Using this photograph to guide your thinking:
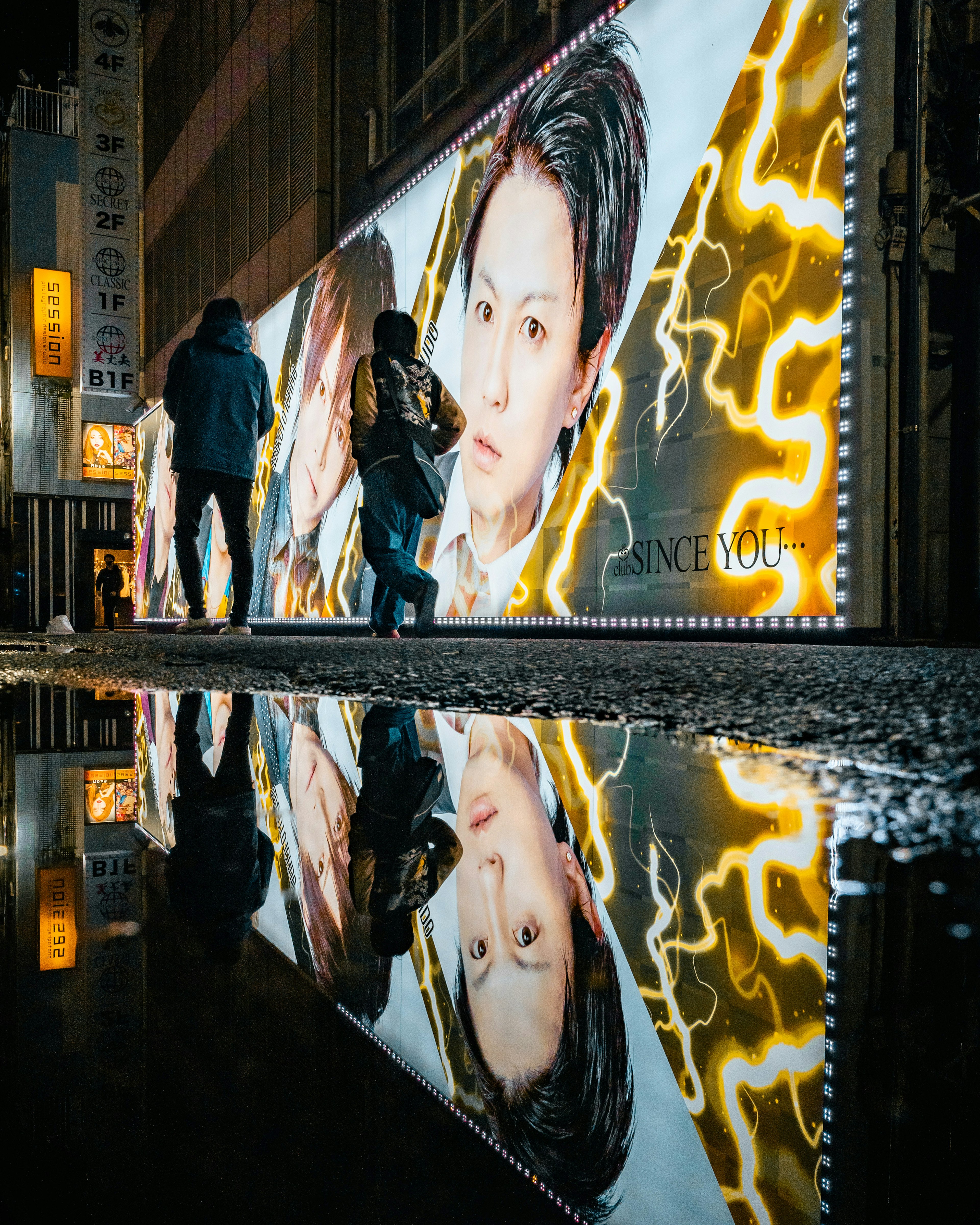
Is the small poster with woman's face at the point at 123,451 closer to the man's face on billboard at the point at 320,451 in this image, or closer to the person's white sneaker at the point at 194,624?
the man's face on billboard at the point at 320,451

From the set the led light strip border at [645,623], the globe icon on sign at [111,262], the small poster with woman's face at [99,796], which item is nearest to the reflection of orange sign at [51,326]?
the globe icon on sign at [111,262]

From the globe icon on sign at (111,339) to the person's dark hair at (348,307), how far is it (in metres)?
7.50

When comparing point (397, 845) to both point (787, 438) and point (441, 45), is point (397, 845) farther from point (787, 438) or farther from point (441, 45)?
point (441, 45)

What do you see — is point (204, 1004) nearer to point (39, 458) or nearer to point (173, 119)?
point (173, 119)

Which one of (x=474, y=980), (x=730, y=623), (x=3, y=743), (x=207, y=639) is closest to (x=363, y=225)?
(x=207, y=639)

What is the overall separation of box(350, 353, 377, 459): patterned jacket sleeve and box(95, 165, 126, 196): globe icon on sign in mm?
12750

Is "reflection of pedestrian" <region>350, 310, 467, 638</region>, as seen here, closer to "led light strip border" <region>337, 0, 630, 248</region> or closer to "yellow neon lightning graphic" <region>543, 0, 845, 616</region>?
"yellow neon lightning graphic" <region>543, 0, 845, 616</region>

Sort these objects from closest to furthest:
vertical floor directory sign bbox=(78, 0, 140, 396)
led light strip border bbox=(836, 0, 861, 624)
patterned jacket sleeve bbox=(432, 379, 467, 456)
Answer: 1. led light strip border bbox=(836, 0, 861, 624)
2. patterned jacket sleeve bbox=(432, 379, 467, 456)
3. vertical floor directory sign bbox=(78, 0, 140, 396)

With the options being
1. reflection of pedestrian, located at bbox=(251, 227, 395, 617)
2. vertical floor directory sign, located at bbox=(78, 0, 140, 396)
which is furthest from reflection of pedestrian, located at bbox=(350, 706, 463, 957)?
vertical floor directory sign, located at bbox=(78, 0, 140, 396)

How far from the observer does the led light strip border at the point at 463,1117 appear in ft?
1.01

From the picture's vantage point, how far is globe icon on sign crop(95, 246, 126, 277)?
15.8 m

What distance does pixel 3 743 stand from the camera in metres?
1.69

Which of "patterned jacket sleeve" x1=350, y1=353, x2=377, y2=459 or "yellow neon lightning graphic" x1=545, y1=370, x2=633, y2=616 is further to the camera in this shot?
"yellow neon lightning graphic" x1=545, y1=370, x2=633, y2=616

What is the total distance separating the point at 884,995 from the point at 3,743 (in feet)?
5.28
